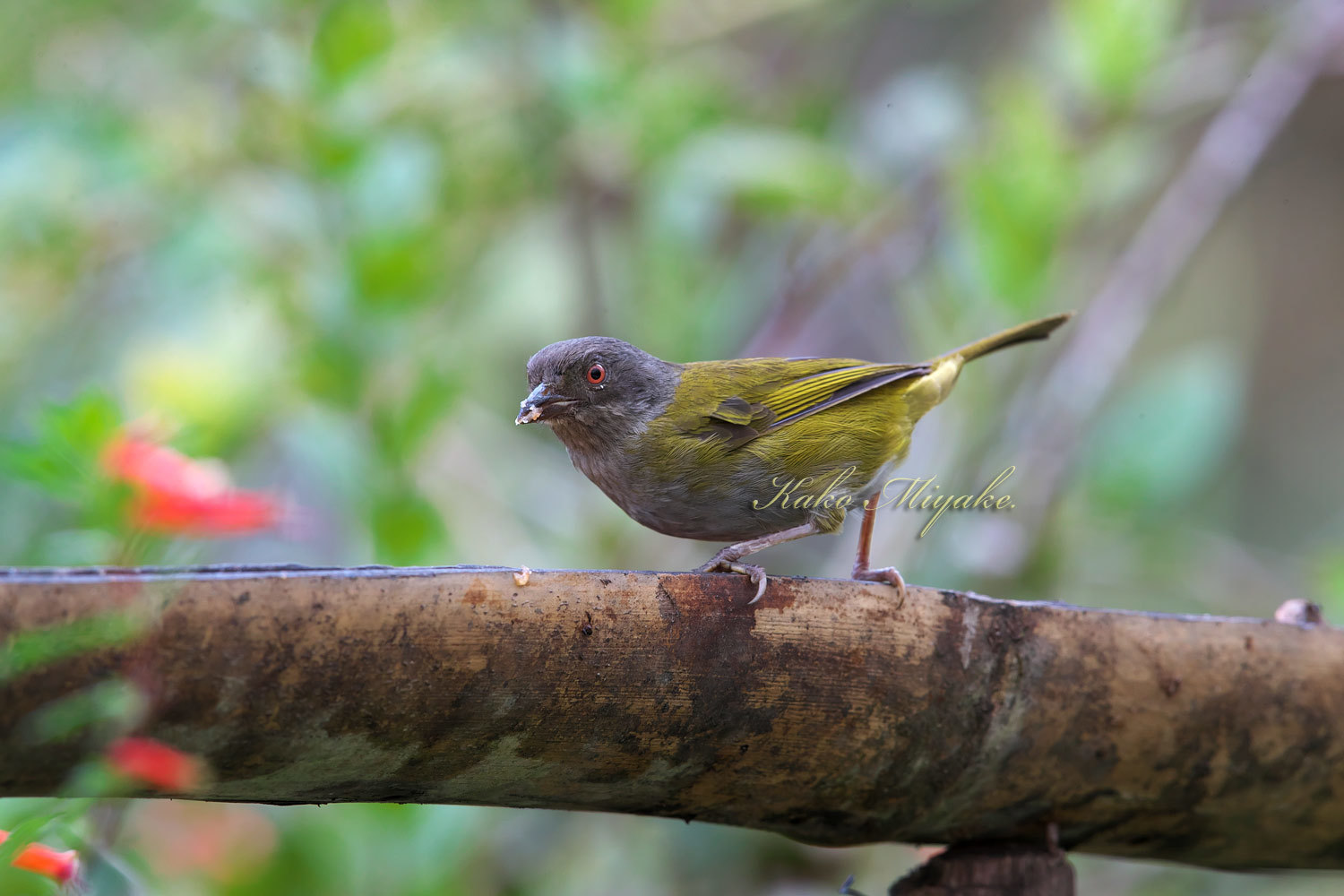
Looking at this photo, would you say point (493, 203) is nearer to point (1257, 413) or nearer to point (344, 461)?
point (344, 461)

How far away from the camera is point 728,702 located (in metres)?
2.23

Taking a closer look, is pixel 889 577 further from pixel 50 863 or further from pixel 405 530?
pixel 50 863

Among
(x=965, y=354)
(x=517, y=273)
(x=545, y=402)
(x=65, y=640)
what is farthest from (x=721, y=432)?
(x=517, y=273)

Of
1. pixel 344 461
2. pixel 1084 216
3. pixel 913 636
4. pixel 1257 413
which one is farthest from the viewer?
pixel 1257 413

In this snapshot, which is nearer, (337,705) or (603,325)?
(337,705)

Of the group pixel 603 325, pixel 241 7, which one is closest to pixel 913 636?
pixel 603 325

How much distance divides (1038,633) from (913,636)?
1.06 ft

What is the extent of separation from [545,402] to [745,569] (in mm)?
861

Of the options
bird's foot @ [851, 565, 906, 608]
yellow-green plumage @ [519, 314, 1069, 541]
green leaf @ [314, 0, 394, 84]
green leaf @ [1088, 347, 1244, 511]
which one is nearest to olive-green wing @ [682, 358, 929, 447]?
yellow-green plumage @ [519, 314, 1069, 541]

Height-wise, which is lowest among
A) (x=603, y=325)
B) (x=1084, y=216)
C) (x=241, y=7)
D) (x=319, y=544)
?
(x=319, y=544)

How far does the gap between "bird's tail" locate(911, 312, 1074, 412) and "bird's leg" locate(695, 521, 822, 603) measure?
73 centimetres

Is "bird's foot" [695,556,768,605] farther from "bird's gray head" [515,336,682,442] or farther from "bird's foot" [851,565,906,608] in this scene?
"bird's gray head" [515,336,682,442]

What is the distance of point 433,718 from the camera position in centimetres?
194

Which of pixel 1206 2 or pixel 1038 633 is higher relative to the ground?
pixel 1206 2
